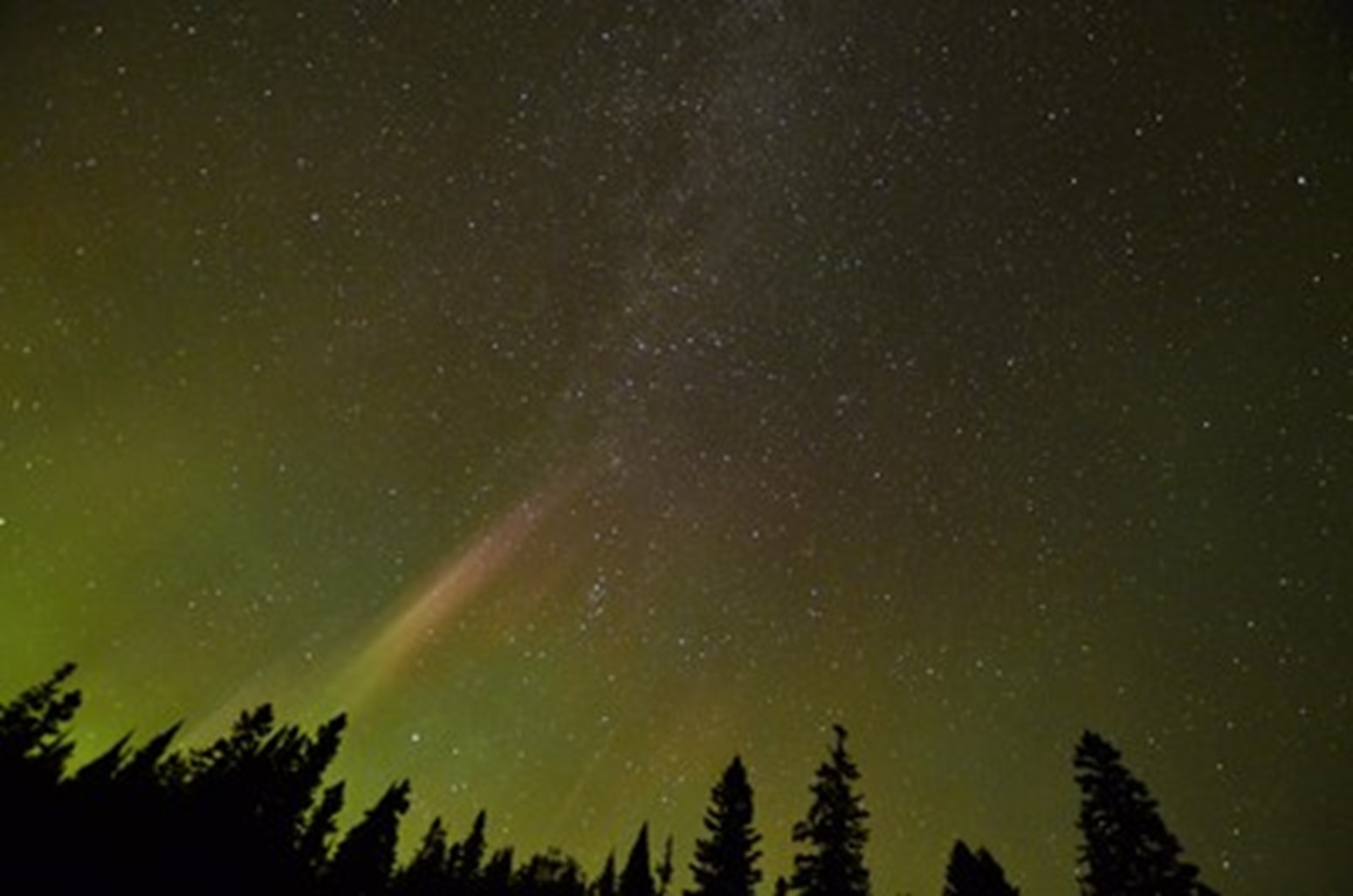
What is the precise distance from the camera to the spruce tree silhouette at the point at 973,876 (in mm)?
28391

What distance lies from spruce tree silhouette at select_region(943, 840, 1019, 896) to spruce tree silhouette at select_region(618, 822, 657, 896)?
26.0 meters

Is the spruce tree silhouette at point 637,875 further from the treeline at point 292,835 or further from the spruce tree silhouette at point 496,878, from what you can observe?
the spruce tree silhouette at point 496,878

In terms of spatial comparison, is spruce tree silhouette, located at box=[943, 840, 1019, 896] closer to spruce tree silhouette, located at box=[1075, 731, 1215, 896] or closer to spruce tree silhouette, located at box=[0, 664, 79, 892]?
spruce tree silhouette, located at box=[1075, 731, 1215, 896]

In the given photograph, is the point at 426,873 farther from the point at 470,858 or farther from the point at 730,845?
the point at 730,845

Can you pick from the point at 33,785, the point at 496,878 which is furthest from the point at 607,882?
the point at 33,785

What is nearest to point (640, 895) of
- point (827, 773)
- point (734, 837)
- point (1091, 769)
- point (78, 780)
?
point (734, 837)

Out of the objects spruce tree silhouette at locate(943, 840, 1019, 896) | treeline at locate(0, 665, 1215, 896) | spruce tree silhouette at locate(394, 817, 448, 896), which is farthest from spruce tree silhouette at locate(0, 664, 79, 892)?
spruce tree silhouette at locate(943, 840, 1019, 896)

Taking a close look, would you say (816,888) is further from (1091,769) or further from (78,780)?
(78,780)

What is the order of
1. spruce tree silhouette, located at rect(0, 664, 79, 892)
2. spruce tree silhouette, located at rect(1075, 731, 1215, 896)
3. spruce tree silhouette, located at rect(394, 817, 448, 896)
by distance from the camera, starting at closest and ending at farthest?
spruce tree silhouette, located at rect(1075, 731, 1215, 896)
spruce tree silhouette, located at rect(0, 664, 79, 892)
spruce tree silhouette, located at rect(394, 817, 448, 896)

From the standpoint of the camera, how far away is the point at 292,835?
56.4 m

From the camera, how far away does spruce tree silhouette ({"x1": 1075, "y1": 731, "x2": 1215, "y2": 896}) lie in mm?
24812

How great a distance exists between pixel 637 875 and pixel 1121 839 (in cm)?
3438

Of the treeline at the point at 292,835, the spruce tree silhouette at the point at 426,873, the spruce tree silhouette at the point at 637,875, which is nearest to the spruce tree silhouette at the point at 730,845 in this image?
the treeline at the point at 292,835

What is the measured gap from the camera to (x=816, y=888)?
33000 mm
